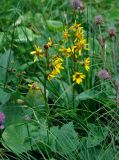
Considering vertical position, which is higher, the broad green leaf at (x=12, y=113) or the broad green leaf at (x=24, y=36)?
the broad green leaf at (x=24, y=36)

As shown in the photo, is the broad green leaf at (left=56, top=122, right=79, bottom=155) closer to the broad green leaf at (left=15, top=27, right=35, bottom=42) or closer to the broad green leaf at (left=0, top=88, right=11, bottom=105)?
the broad green leaf at (left=0, top=88, right=11, bottom=105)

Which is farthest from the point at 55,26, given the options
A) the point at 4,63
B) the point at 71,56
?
the point at 71,56

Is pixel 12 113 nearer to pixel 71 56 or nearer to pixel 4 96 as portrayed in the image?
pixel 4 96

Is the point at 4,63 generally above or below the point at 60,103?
above

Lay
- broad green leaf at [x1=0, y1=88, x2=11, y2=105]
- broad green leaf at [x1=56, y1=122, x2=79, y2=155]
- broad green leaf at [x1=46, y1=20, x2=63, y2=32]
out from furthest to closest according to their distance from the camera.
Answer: broad green leaf at [x1=46, y1=20, x2=63, y2=32]
broad green leaf at [x1=0, y1=88, x2=11, y2=105]
broad green leaf at [x1=56, y1=122, x2=79, y2=155]

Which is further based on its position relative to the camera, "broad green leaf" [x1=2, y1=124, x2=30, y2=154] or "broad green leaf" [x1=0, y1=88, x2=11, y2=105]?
"broad green leaf" [x1=0, y1=88, x2=11, y2=105]

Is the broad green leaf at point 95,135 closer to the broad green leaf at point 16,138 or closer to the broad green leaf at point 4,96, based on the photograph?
the broad green leaf at point 16,138

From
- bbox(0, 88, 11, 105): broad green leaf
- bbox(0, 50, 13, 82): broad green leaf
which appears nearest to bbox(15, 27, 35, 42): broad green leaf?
bbox(0, 50, 13, 82): broad green leaf

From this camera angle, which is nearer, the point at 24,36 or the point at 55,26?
the point at 24,36

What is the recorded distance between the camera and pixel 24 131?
1883 millimetres

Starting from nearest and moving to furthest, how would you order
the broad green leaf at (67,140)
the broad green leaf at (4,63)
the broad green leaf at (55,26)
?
the broad green leaf at (67,140) < the broad green leaf at (4,63) < the broad green leaf at (55,26)

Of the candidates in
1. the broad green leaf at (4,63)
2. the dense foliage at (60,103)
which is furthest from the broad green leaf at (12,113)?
the broad green leaf at (4,63)

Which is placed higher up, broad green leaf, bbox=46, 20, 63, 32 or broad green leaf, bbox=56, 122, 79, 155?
broad green leaf, bbox=46, 20, 63, 32

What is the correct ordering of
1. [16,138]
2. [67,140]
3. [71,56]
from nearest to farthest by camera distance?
[67,140]
[16,138]
[71,56]
